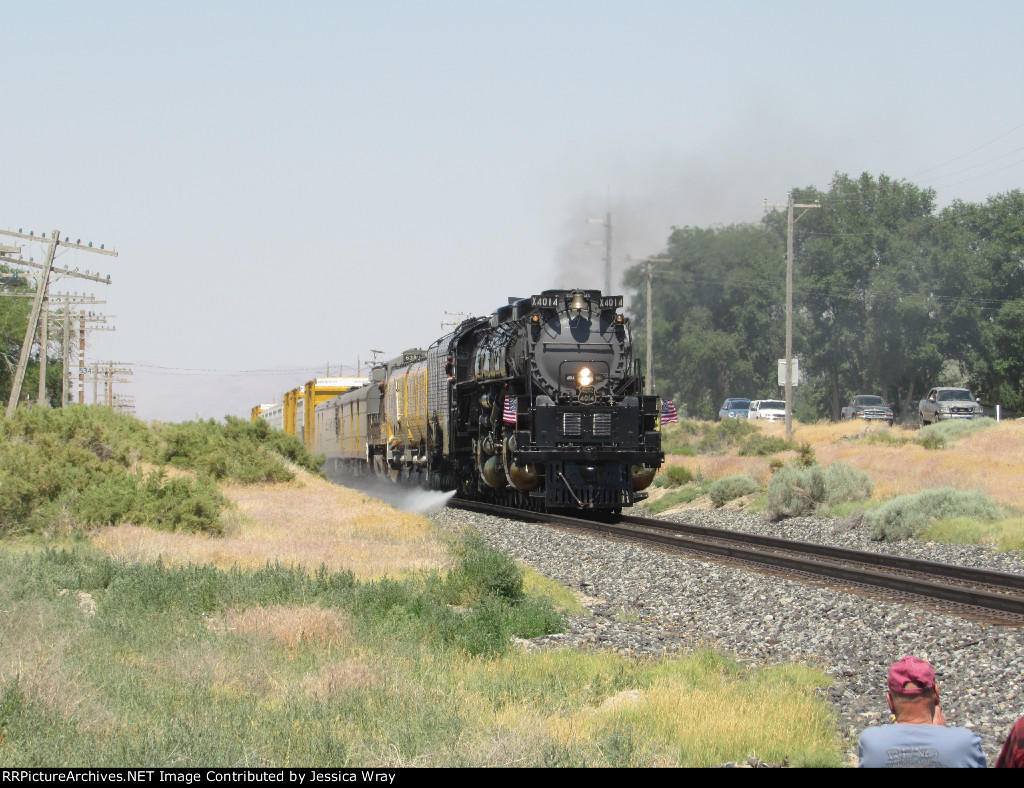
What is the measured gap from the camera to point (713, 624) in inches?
395

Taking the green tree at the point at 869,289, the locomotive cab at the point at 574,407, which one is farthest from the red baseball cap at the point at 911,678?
the green tree at the point at 869,289

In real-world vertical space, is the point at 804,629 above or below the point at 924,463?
below

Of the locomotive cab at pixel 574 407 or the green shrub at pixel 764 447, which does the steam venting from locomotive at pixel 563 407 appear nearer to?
the locomotive cab at pixel 574 407

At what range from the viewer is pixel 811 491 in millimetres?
21047

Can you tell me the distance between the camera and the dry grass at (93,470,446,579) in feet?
41.8

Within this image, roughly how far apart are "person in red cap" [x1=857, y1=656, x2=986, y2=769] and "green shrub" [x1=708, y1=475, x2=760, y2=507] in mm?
20489

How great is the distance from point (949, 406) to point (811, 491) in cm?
2823

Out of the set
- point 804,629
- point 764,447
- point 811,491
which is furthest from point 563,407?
point 764,447

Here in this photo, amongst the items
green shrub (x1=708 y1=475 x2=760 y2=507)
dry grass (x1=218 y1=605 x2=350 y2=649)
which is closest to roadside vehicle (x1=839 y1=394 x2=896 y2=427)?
green shrub (x1=708 y1=475 x2=760 y2=507)

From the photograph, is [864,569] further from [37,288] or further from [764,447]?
[37,288]

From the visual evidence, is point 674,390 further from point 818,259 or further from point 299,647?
point 299,647

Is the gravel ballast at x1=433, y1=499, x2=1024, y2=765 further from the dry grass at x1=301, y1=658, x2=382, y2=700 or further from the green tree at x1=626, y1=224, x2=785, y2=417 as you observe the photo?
the green tree at x1=626, y1=224, x2=785, y2=417

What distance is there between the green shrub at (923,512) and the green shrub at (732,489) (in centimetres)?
631

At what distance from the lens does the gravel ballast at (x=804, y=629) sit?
721cm
